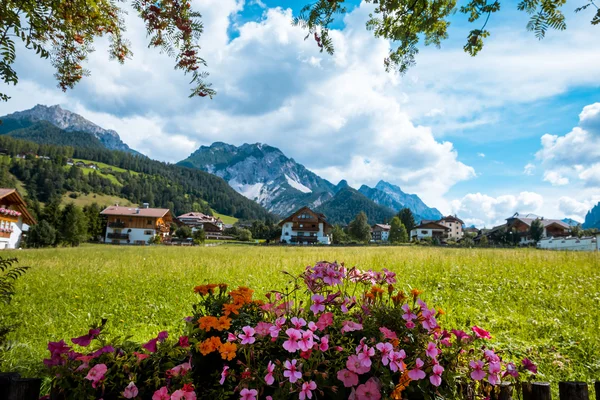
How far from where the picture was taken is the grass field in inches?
174

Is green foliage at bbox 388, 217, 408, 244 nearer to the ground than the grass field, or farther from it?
farther from it

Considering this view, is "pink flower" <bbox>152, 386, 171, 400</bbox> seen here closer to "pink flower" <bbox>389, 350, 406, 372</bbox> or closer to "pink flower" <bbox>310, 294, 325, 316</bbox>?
"pink flower" <bbox>310, 294, 325, 316</bbox>

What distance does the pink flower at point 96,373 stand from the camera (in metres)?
1.53

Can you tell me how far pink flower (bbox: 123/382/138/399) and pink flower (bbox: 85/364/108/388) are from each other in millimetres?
136

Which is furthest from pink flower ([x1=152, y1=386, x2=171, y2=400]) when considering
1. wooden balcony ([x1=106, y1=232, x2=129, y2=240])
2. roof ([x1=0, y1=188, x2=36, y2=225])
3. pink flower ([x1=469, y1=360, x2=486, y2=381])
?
wooden balcony ([x1=106, y1=232, x2=129, y2=240])

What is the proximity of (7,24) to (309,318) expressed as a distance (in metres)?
3.22

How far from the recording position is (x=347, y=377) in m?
1.61

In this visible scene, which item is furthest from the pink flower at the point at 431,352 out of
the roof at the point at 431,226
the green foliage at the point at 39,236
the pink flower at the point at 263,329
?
the roof at the point at 431,226

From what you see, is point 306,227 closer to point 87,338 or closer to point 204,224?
point 204,224

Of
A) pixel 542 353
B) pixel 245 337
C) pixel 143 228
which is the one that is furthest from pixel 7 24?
pixel 143 228

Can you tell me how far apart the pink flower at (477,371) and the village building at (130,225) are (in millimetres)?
76067

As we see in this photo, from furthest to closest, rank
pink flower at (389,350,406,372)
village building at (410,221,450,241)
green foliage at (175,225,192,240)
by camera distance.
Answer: village building at (410,221,450,241) < green foliage at (175,225,192,240) < pink flower at (389,350,406,372)

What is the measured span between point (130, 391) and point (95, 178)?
162569 millimetres

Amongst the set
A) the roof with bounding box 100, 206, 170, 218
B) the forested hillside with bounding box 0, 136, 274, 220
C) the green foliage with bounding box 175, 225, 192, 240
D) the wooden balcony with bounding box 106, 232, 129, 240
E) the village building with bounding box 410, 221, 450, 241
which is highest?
the forested hillside with bounding box 0, 136, 274, 220
